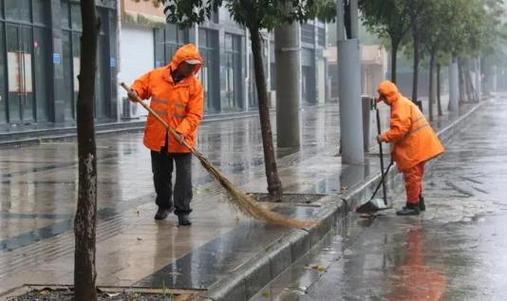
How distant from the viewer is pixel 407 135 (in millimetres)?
9891

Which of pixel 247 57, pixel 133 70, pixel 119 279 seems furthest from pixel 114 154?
pixel 247 57

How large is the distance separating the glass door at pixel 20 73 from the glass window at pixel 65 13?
190 centimetres

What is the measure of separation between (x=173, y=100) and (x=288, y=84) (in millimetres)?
9849

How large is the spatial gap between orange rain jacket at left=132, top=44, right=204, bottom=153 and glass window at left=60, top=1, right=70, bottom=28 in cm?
1791

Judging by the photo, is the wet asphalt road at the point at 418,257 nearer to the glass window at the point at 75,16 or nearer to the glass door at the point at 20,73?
the glass door at the point at 20,73

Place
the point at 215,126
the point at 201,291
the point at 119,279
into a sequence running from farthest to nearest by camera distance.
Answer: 1. the point at 215,126
2. the point at 119,279
3. the point at 201,291

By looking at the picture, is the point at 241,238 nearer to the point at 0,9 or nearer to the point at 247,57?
the point at 0,9

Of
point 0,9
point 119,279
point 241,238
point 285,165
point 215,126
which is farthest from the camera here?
point 215,126

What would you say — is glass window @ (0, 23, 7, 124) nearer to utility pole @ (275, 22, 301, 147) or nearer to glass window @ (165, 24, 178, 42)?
utility pole @ (275, 22, 301, 147)

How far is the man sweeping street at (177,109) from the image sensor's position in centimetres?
801

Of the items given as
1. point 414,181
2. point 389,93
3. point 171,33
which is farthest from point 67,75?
point 414,181

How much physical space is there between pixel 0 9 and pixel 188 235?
16515 mm

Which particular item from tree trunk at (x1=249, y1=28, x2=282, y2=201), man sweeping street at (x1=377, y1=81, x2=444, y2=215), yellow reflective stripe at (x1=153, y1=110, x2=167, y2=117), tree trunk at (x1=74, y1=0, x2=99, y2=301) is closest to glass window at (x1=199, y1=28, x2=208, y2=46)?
tree trunk at (x1=249, y1=28, x2=282, y2=201)

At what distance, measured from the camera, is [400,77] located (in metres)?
89.9
